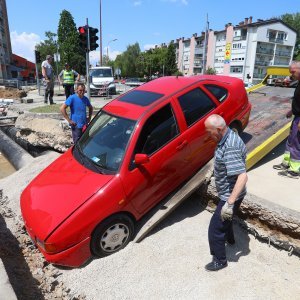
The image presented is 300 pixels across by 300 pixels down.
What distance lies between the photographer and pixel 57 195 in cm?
398

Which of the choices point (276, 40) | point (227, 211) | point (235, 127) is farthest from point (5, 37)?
point (227, 211)

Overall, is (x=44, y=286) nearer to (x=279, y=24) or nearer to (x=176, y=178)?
(x=176, y=178)

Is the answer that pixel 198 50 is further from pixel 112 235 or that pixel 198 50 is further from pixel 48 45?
pixel 112 235

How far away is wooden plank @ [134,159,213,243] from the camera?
430 centimetres

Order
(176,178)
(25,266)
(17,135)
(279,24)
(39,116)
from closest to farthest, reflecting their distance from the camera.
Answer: (25,266) < (176,178) < (17,135) < (39,116) < (279,24)

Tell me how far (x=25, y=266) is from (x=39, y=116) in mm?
8383

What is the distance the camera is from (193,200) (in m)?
5.22

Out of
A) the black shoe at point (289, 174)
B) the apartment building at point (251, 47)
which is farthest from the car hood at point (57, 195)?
the apartment building at point (251, 47)

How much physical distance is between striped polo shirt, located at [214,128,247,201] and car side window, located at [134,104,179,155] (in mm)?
1147

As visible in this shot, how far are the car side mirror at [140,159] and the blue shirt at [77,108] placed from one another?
3.19m

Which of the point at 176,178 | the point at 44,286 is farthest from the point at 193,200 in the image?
the point at 44,286

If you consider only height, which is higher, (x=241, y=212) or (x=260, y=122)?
(x=260, y=122)

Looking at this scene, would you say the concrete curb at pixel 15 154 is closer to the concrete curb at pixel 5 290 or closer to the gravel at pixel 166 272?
the gravel at pixel 166 272

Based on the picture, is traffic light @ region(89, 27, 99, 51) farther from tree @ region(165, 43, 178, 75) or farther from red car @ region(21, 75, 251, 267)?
tree @ region(165, 43, 178, 75)
